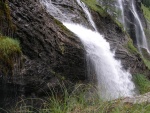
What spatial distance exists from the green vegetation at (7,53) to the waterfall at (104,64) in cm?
413

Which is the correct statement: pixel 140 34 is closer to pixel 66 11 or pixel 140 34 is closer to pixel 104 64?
pixel 66 11

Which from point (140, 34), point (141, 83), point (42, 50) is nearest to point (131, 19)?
point (140, 34)

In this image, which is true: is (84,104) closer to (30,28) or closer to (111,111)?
(111,111)

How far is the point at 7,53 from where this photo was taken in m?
7.44

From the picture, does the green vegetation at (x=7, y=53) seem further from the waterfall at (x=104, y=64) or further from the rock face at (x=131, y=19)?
the rock face at (x=131, y=19)

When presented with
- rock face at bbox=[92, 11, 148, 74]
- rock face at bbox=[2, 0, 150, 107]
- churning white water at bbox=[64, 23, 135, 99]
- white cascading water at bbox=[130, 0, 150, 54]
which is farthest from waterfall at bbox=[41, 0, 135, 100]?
white cascading water at bbox=[130, 0, 150, 54]

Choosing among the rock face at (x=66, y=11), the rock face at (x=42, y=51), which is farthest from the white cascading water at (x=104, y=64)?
the rock face at (x=42, y=51)

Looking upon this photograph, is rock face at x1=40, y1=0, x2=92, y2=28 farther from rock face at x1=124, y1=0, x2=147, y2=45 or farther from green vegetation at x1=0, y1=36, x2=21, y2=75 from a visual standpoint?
rock face at x1=124, y1=0, x2=147, y2=45

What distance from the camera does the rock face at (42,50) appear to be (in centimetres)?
837

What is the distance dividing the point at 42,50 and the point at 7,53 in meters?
1.79

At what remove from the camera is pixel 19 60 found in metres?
8.00

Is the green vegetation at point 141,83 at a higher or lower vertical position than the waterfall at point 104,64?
lower

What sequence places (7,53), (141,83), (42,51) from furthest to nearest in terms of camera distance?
1. (141,83)
2. (42,51)
3. (7,53)

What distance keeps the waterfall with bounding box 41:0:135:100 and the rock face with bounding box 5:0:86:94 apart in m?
0.82
